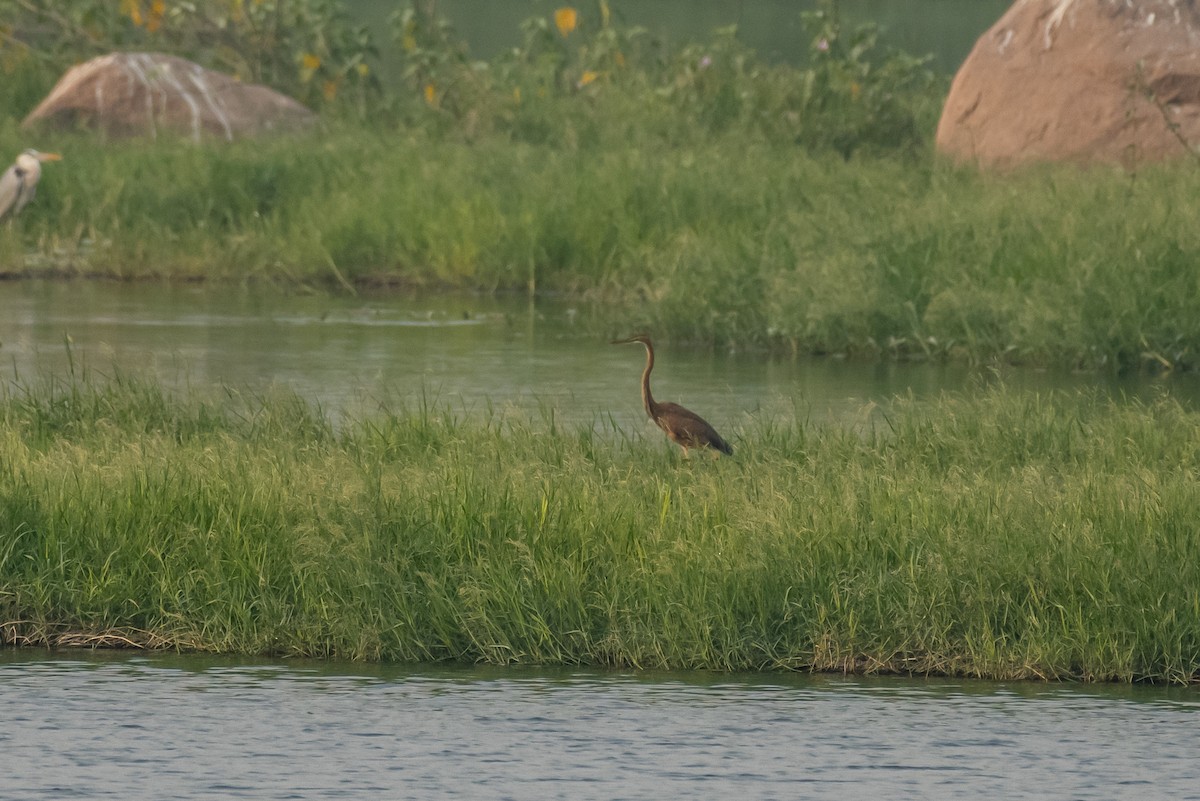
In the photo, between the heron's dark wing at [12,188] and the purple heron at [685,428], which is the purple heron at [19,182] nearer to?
the heron's dark wing at [12,188]

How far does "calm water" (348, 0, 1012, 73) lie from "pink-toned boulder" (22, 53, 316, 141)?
55.0 ft

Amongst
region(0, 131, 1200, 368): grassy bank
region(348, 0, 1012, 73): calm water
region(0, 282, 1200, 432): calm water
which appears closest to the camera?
region(0, 282, 1200, 432): calm water

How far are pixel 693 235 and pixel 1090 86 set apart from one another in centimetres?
437

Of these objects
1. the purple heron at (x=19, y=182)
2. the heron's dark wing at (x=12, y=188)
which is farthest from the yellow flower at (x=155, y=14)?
the heron's dark wing at (x=12, y=188)

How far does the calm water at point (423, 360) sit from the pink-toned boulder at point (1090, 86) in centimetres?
421

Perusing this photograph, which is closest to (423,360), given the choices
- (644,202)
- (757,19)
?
(644,202)

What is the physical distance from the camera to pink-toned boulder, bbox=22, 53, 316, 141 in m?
23.5

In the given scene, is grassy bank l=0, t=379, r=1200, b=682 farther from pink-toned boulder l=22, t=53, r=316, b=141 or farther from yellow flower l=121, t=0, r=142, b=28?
yellow flower l=121, t=0, r=142, b=28

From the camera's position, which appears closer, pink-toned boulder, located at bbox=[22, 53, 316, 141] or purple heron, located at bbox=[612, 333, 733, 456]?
purple heron, located at bbox=[612, 333, 733, 456]

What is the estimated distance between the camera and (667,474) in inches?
368

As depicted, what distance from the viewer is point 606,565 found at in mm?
7934

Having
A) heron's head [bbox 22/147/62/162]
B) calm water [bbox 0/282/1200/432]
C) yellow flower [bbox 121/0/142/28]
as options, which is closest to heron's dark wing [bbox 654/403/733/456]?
calm water [bbox 0/282/1200/432]

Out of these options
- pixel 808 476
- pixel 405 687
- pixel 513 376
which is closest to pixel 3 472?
pixel 405 687

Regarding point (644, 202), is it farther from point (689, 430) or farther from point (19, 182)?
point (689, 430)
